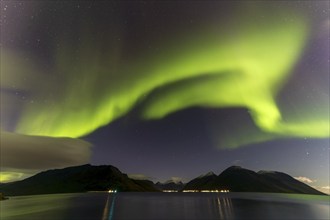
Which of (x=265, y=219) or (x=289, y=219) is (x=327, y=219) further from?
(x=265, y=219)

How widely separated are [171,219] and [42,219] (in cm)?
4341

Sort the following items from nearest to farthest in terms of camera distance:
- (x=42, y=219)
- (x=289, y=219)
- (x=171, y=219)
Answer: (x=171, y=219)
(x=42, y=219)
(x=289, y=219)

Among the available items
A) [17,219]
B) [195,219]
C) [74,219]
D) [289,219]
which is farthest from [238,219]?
[17,219]

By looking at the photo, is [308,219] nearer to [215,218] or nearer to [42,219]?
[215,218]

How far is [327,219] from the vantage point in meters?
108

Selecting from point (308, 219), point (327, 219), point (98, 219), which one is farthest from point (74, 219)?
point (327, 219)

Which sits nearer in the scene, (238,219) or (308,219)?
(238,219)

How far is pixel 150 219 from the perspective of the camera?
91.8 meters

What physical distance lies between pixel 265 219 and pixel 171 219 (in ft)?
106

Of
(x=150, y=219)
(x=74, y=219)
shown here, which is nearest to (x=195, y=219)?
(x=150, y=219)

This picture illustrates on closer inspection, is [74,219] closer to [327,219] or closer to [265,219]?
[265,219]

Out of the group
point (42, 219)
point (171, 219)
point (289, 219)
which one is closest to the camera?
point (171, 219)

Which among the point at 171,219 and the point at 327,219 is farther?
the point at 327,219

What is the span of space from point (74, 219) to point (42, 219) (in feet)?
39.8
